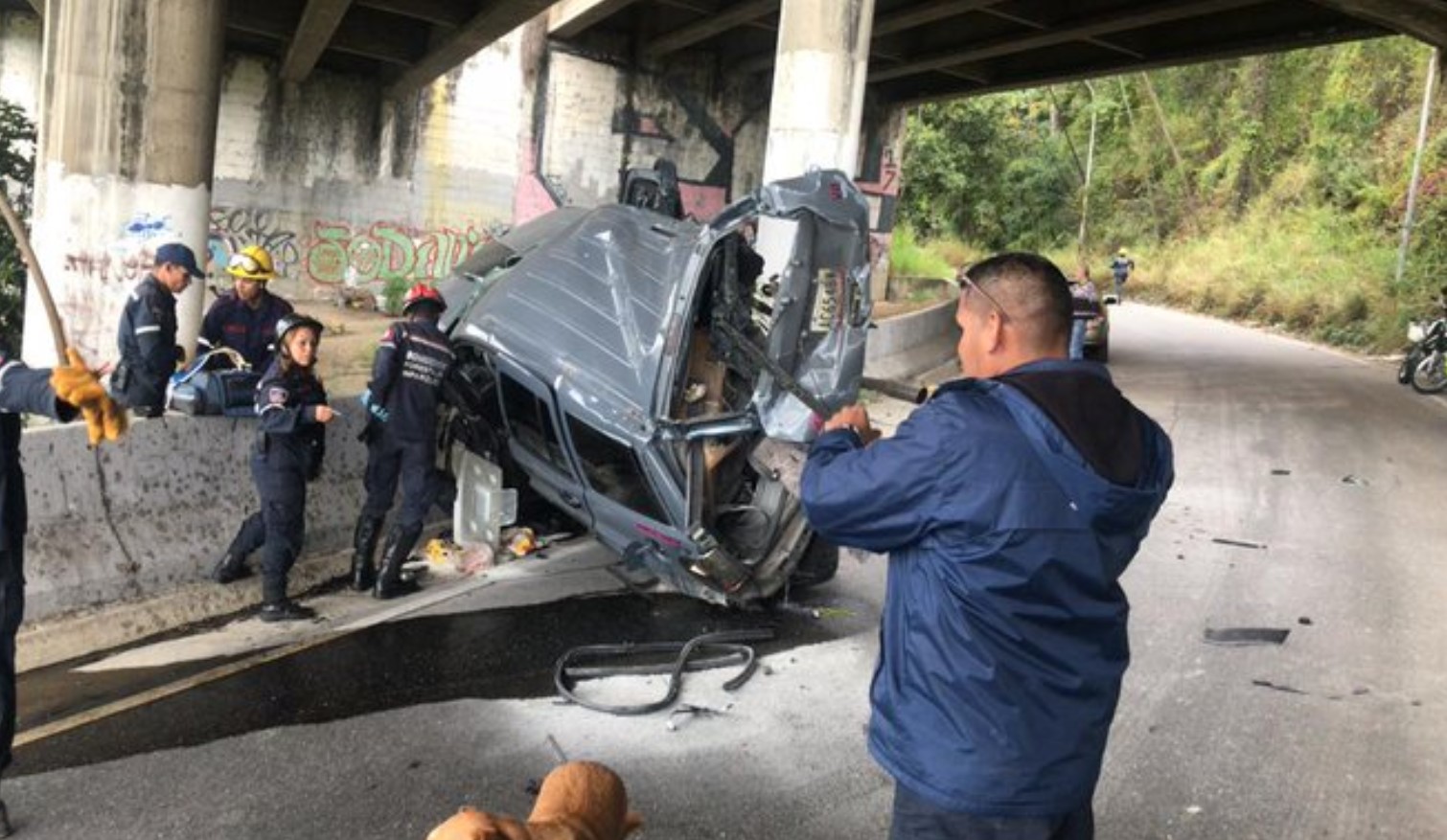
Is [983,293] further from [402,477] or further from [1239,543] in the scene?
[1239,543]

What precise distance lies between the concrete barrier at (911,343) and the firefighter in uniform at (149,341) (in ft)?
29.4

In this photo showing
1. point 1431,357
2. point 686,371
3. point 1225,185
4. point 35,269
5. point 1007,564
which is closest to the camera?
point 1007,564

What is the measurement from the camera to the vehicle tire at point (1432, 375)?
15.1 m

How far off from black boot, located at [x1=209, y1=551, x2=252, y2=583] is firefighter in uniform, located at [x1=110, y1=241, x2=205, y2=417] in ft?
2.77

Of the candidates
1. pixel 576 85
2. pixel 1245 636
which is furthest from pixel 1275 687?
pixel 576 85

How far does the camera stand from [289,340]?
5.53 meters

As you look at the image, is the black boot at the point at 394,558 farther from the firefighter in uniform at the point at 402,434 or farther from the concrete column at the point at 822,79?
the concrete column at the point at 822,79

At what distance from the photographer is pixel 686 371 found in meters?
5.33

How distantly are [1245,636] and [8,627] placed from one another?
5.77m

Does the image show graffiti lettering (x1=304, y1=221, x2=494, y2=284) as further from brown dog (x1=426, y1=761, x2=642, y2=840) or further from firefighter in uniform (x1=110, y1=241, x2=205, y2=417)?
brown dog (x1=426, y1=761, x2=642, y2=840)

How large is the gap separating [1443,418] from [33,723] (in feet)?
47.7

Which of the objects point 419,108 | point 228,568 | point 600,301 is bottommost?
point 228,568

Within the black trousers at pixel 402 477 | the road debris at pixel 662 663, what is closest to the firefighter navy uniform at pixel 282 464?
the black trousers at pixel 402 477

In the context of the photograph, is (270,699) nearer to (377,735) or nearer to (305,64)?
(377,735)
